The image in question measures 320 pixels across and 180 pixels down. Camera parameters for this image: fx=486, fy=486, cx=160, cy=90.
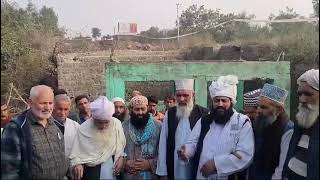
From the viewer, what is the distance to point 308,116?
379 cm

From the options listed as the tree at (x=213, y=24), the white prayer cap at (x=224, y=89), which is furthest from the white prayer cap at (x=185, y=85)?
the tree at (x=213, y=24)

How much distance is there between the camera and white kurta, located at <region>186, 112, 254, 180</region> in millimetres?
4215

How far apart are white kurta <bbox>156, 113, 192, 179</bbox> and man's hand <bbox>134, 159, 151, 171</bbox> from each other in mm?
118

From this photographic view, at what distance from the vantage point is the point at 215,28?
22.0 meters

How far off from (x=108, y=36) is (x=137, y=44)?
1405 mm

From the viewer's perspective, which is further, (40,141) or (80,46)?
(80,46)

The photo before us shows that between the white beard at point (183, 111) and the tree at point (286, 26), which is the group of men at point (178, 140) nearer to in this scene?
the white beard at point (183, 111)

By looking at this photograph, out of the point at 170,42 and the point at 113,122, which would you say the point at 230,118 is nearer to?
the point at 113,122

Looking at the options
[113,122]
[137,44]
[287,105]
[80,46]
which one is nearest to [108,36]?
[137,44]

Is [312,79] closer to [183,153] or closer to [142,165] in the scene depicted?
[183,153]

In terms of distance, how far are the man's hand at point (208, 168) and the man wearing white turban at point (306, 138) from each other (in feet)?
2.08

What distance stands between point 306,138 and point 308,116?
0.18 m

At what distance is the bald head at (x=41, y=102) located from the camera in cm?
406

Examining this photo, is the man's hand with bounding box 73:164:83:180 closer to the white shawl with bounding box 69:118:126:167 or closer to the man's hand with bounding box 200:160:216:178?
the white shawl with bounding box 69:118:126:167
